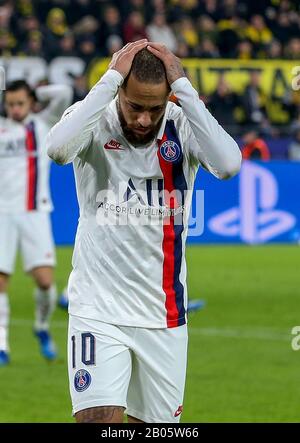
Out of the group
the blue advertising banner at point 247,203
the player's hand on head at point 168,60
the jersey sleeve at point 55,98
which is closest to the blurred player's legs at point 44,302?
the jersey sleeve at point 55,98

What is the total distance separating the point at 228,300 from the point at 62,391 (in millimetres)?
5263

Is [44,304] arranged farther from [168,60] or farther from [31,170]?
[168,60]

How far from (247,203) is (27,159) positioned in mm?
7623

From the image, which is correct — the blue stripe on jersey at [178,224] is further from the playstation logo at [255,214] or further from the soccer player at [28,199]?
the playstation logo at [255,214]

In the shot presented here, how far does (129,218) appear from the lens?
511cm

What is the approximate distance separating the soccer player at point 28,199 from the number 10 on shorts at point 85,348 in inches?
202

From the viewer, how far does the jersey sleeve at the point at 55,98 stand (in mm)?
10328

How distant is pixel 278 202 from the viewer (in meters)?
18.2

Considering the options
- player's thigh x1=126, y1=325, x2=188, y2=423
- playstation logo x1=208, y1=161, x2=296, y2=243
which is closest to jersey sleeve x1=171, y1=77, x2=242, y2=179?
player's thigh x1=126, y1=325, x2=188, y2=423

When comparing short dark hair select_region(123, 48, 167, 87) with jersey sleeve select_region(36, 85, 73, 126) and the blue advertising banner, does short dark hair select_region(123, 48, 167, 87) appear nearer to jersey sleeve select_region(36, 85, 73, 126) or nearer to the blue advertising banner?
jersey sleeve select_region(36, 85, 73, 126)

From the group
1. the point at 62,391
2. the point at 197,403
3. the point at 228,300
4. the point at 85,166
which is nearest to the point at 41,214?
the point at 62,391

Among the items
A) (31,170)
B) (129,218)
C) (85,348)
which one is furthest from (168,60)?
(31,170)

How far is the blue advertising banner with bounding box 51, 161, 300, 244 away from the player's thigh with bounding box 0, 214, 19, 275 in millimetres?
7064

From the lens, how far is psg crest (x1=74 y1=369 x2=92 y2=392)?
4.99 m
